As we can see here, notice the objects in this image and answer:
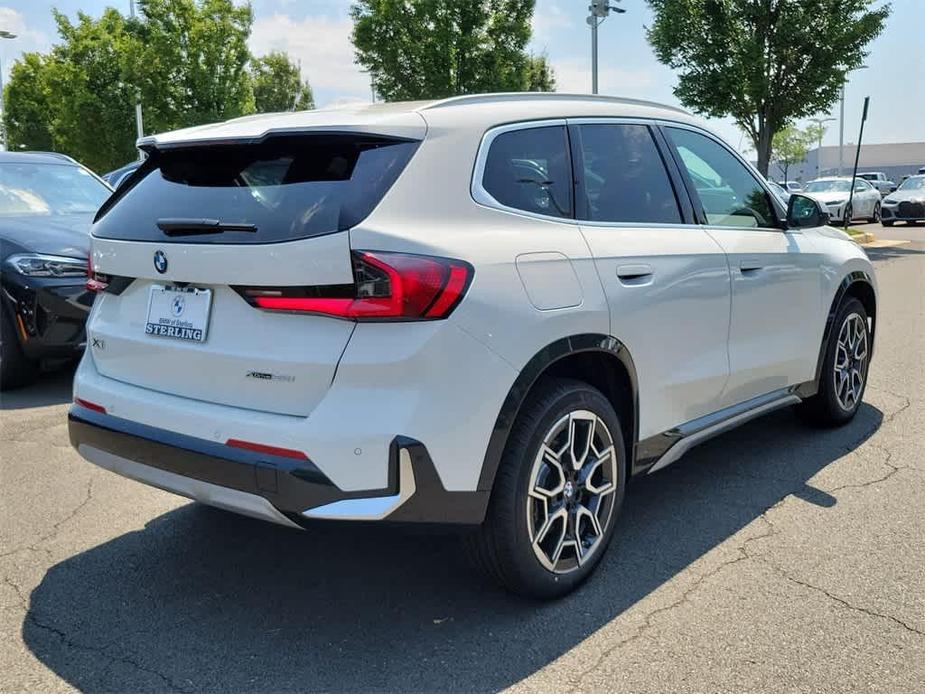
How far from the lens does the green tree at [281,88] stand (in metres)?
48.2

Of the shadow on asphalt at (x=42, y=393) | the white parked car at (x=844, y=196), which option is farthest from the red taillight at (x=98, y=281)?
the white parked car at (x=844, y=196)

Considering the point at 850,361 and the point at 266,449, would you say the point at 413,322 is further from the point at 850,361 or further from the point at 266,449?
the point at 850,361

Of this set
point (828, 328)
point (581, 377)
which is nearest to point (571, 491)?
point (581, 377)

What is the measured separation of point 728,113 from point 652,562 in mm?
16858

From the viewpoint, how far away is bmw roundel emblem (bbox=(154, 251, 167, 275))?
2.81 m

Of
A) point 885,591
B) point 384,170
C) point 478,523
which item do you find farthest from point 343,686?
point 885,591

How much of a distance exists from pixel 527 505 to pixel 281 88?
5033cm

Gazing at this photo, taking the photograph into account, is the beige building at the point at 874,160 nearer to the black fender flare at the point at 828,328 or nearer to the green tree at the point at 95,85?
the green tree at the point at 95,85

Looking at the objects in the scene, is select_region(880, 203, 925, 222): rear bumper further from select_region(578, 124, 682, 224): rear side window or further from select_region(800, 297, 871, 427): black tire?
select_region(578, 124, 682, 224): rear side window

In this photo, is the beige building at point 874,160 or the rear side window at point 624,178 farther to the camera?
the beige building at point 874,160

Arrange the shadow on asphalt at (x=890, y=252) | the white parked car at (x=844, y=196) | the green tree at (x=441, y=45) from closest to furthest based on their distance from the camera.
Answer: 1. the shadow on asphalt at (x=890, y=252)
2. the green tree at (x=441, y=45)
3. the white parked car at (x=844, y=196)

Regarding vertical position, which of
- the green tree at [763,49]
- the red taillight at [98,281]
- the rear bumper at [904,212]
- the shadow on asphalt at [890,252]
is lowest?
the shadow on asphalt at [890,252]

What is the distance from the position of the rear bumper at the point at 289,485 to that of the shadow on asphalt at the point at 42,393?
360cm

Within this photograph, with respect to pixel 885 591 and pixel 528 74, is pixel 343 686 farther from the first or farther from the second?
pixel 528 74
